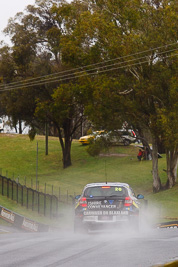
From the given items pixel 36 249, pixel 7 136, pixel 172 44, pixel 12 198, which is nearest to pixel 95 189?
pixel 36 249

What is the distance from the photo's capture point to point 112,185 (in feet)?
51.8

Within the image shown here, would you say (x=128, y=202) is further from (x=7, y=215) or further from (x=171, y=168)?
(x=171, y=168)

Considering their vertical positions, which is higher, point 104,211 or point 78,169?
point 104,211

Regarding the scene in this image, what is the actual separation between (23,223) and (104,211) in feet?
34.5

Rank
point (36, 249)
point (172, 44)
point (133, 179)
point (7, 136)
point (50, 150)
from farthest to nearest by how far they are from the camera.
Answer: point (7, 136), point (50, 150), point (133, 179), point (172, 44), point (36, 249)

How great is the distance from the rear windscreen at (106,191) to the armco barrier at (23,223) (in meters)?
9.42

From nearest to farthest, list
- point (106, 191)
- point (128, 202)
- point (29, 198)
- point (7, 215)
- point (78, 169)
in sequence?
point (128, 202) → point (106, 191) → point (7, 215) → point (29, 198) → point (78, 169)

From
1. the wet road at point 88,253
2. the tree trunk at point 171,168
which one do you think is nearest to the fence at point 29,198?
the tree trunk at point 171,168

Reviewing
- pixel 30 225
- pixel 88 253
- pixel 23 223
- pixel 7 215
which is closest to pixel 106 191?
pixel 88 253

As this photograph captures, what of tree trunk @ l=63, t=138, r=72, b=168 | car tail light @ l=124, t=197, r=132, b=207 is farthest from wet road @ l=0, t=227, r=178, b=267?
tree trunk @ l=63, t=138, r=72, b=168

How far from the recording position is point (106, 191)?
15.7 metres

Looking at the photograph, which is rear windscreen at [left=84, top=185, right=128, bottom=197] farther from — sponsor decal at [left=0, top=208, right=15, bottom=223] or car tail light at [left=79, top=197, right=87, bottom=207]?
sponsor decal at [left=0, top=208, right=15, bottom=223]

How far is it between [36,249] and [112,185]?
4.79m

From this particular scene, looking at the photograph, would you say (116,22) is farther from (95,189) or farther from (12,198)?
(95,189)
